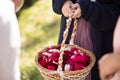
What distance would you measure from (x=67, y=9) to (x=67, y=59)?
235 millimetres

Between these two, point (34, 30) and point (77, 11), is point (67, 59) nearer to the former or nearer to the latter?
point (77, 11)

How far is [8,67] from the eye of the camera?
68.1 inches

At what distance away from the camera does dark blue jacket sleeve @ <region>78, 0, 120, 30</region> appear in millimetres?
1520

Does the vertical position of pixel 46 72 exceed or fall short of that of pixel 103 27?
it falls short

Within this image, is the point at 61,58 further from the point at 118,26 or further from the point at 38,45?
the point at 38,45

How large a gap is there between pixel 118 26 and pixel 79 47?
618mm

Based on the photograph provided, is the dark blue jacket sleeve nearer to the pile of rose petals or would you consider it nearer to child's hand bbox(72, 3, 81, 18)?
child's hand bbox(72, 3, 81, 18)

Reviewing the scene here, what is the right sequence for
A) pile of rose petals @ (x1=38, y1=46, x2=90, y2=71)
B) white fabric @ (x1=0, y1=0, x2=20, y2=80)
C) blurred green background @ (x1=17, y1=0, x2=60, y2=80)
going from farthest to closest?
blurred green background @ (x1=17, y1=0, x2=60, y2=80) → white fabric @ (x1=0, y1=0, x2=20, y2=80) → pile of rose petals @ (x1=38, y1=46, x2=90, y2=71)

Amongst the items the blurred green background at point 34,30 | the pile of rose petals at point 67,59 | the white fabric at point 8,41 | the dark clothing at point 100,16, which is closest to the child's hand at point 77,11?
the dark clothing at point 100,16

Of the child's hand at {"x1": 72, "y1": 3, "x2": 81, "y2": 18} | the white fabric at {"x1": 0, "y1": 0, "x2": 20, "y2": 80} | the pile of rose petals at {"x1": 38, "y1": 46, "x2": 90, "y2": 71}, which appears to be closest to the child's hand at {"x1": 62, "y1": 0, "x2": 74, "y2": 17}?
the child's hand at {"x1": 72, "y1": 3, "x2": 81, "y2": 18}

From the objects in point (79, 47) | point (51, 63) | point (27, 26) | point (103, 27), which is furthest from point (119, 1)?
point (27, 26)

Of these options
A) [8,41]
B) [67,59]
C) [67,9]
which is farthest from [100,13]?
[8,41]

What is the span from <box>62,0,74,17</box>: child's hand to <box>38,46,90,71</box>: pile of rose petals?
16 cm

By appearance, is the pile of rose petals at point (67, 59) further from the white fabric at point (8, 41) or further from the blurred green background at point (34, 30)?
the blurred green background at point (34, 30)
